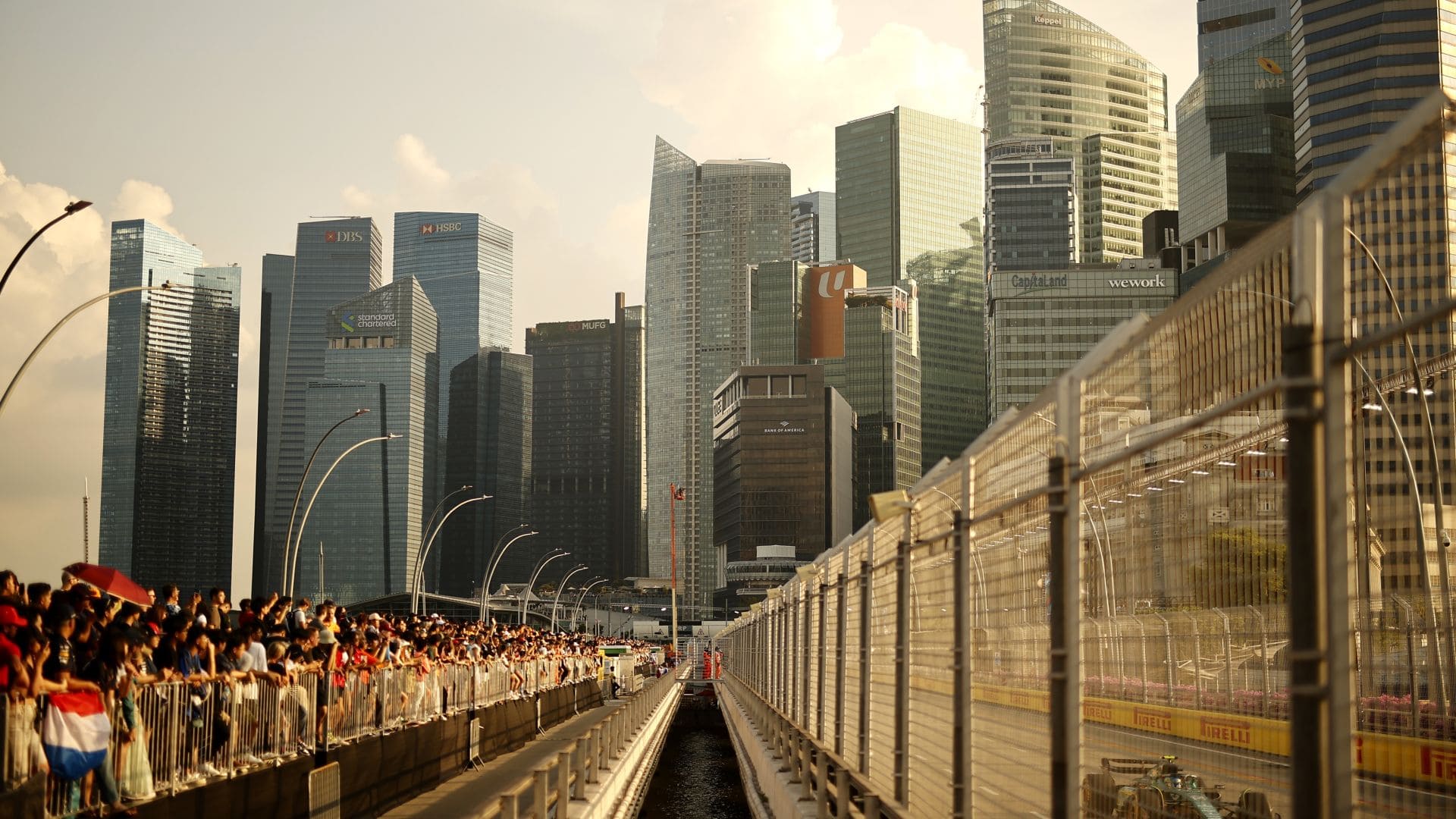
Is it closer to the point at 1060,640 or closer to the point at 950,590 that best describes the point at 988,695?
the point at 950,590

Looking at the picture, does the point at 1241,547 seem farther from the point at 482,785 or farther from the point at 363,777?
the point at 482,785

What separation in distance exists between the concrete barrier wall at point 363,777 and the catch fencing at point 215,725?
25cm

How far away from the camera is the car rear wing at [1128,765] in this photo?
21.8 ft

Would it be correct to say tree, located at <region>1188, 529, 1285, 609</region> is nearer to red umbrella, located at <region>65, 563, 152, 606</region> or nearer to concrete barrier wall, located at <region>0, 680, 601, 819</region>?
concrete barrier wall, located at <region>0, 680, 601, 819</region>

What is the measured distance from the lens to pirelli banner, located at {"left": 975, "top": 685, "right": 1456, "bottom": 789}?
17.2ft

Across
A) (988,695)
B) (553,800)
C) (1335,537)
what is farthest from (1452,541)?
(553,800)

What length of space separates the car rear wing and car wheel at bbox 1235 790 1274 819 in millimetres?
392

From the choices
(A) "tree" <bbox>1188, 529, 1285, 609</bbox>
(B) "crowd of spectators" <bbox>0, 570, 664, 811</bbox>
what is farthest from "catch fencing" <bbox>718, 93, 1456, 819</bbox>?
(B) "crowd of spectators" <bbox>0, 570, 664, 811</bbox>

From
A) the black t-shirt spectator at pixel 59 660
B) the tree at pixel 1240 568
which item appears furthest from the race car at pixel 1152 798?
the black t-shirt spectator at pixel 59 660

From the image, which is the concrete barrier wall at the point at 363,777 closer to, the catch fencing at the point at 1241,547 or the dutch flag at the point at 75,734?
the dutch flag at the point at 75,734

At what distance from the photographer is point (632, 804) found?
2727 cm

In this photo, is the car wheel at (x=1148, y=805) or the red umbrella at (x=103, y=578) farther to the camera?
the red umbrella at (x=103, y=578)

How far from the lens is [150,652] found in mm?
14789

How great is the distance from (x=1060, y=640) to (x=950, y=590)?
3207mm
